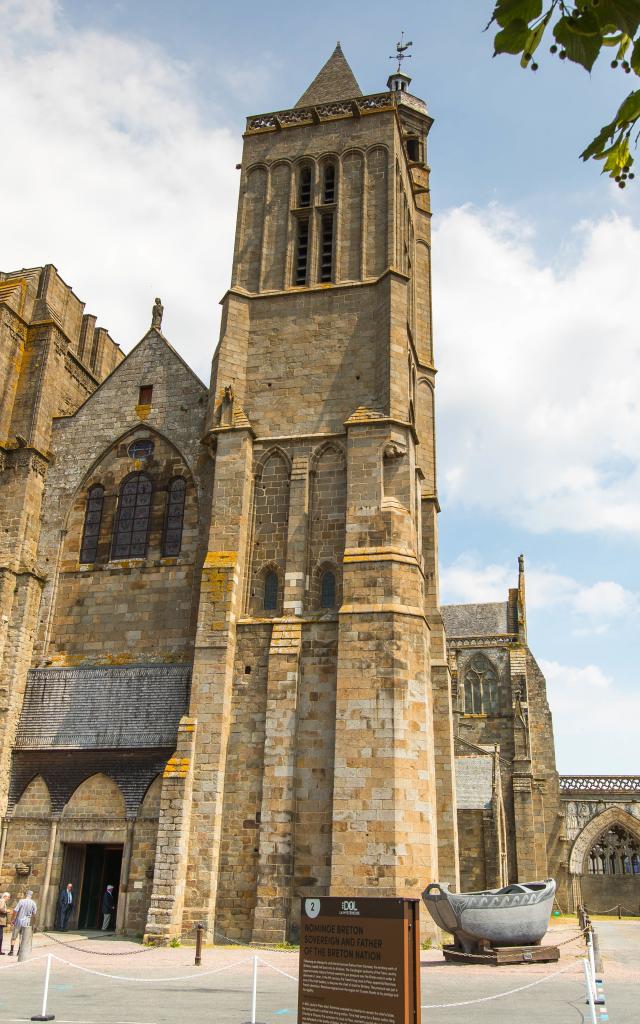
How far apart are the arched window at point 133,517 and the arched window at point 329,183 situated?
1032 centimetres

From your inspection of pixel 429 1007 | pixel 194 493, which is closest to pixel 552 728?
pixel 194 493

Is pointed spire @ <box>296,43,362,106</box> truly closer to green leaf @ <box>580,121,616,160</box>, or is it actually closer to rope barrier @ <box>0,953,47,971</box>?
rope barrier @ <box>0,953,47,971</box>

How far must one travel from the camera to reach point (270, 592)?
22094 mm

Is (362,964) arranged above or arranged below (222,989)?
above

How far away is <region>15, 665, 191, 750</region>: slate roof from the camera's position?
21516 mm

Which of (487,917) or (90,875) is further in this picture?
(90,875)

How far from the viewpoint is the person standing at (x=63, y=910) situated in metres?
20.5

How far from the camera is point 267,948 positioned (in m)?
17.8

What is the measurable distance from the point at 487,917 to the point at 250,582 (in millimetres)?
9655

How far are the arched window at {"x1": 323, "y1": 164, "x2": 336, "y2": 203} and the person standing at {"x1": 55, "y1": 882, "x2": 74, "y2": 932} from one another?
67.5ft

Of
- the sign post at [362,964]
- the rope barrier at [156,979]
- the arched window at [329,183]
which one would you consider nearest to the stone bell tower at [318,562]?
the arched window at [329,183]

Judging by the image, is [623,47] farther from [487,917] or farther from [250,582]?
[250,582]

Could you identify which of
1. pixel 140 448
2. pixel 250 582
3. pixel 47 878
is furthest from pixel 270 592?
pixel 47 878

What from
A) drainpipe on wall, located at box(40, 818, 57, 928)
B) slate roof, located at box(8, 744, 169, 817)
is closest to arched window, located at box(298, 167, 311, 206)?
slate roof, located at box(8, 744, 169, 817)
